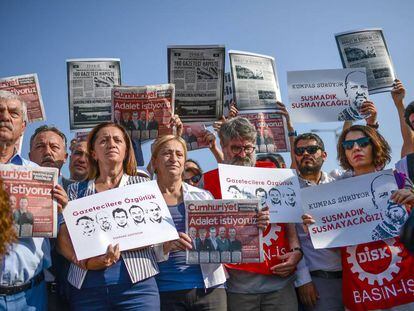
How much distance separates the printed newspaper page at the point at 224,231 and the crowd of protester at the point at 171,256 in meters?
0.11

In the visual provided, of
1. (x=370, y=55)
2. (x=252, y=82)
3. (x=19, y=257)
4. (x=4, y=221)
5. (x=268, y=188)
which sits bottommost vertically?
(x=19, y=257)

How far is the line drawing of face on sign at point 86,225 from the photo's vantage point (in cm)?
402

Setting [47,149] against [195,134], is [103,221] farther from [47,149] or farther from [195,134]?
[195,134]

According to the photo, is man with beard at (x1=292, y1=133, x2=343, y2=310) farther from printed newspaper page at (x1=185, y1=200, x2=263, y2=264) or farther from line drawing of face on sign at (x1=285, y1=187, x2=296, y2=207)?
printed newspaper page at (x1=185, y1=200, x2=263, y2=264)

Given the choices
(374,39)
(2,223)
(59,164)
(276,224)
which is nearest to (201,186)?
(276,224)

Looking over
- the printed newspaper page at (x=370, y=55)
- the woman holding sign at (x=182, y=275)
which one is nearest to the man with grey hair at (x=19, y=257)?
the woman holding sign at (x=182, y=275)

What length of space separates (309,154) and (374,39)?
2.71 meters

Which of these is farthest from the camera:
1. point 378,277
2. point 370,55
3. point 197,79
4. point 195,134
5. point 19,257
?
point 370,55

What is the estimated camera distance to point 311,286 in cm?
474

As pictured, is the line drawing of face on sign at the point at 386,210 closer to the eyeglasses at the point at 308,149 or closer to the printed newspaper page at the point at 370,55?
the eyeglasses at the point at 308,149

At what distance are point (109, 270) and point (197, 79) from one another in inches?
117

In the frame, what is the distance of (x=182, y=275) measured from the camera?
4203mm

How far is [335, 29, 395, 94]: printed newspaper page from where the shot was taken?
7090 millimetres

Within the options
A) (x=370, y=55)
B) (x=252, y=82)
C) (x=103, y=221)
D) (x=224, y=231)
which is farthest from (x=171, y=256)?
(x=370, y=55)
